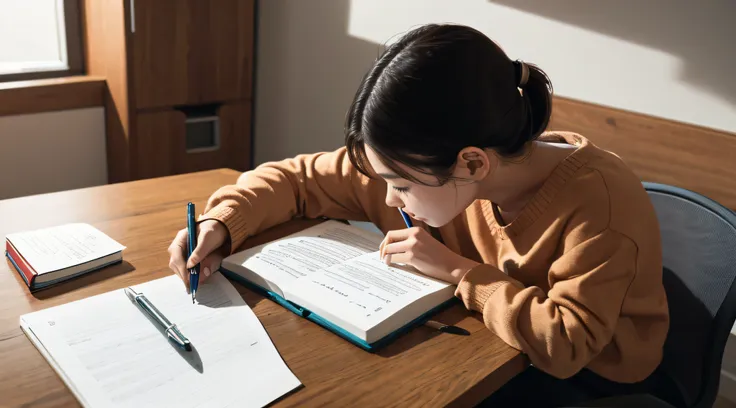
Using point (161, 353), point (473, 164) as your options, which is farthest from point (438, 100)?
point (161, 353)

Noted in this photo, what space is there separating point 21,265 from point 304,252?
1.39ft

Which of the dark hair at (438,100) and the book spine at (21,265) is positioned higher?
the dark hair at (438,100)

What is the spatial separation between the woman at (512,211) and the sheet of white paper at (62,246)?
0.12 meters

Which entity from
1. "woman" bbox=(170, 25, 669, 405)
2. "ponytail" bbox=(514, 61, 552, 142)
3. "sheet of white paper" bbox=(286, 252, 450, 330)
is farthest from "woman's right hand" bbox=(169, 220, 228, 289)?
A: "ponytail" bbox=(514, 61, 552, 142)

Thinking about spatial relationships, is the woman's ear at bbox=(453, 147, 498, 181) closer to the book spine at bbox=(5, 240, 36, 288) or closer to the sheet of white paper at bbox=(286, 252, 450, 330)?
the sheet of white paper at bbox=(286, 252, 450, 330)

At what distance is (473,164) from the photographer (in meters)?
0.96

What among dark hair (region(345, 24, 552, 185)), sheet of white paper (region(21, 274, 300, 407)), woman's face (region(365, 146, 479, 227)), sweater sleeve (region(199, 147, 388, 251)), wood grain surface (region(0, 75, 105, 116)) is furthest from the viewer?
wood grain surface (region(0, 75, 105, 116))

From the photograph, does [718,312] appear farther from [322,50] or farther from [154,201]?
[322,50]

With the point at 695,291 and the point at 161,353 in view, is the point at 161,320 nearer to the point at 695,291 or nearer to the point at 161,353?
the point at 161,353

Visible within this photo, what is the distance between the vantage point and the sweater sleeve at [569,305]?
0.89 metres

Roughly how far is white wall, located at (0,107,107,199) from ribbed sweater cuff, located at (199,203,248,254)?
5.62 feet

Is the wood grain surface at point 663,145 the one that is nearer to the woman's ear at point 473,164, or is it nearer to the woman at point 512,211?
the woman at point 512,211

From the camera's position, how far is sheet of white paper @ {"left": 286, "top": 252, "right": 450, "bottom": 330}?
2.95ft

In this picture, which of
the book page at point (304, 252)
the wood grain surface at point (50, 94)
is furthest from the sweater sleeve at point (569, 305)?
the wood grain surface at point (50, 94)
